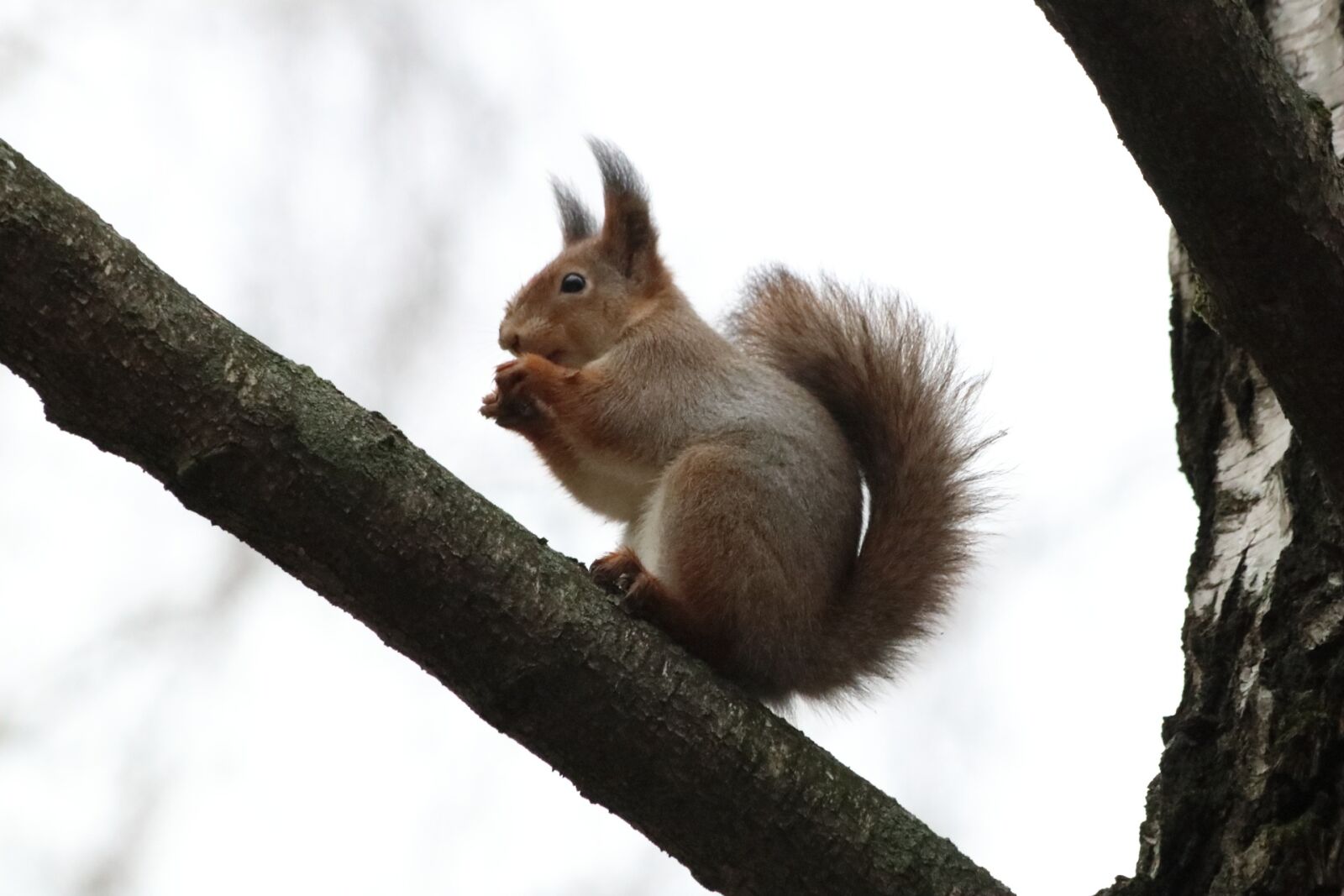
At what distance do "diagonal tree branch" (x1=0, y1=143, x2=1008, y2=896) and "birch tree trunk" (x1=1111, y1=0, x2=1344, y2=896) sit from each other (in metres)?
0.25

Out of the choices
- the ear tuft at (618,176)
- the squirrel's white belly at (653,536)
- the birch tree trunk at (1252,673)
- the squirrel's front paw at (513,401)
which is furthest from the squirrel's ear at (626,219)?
the birch tree trunk at (1252,673)

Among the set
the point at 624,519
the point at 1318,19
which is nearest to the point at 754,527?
the point at 624,519

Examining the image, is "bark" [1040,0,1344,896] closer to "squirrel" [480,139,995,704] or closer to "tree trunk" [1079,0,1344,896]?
"tree trunk" [1079,0,1344,896]

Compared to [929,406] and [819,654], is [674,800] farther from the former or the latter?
[929,406]

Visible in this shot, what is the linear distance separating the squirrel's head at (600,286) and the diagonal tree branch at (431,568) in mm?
1113

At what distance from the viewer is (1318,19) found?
2119mm

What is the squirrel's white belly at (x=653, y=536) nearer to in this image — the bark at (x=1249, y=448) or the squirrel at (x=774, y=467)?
the squirrel at (x=774, y=467)

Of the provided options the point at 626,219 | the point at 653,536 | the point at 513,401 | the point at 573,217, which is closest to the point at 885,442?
the point at 653,536

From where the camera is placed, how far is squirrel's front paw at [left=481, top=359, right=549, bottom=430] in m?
2.29

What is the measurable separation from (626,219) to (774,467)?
35.2 inches

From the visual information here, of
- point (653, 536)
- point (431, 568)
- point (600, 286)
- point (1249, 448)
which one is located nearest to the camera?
point (431, 568)

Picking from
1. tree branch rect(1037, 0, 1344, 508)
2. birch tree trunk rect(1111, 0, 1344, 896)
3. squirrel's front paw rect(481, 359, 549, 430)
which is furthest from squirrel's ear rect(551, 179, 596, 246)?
tree branch rect(1037, 0, 1344, 508)

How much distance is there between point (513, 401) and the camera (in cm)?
230

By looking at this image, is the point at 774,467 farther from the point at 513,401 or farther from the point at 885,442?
the point at 513,401
